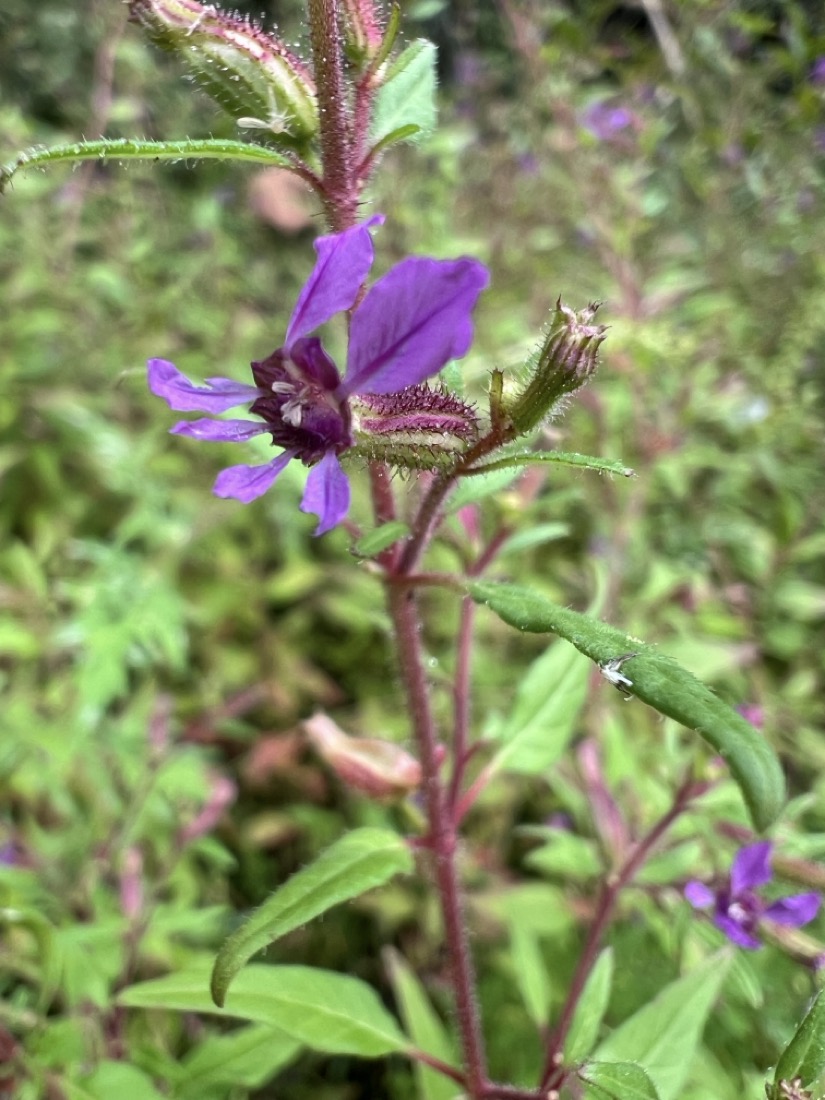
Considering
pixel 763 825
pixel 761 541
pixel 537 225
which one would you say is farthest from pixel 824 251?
pixel 763 825

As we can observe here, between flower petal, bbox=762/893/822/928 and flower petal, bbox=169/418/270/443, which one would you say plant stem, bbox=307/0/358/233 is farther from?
flower petal, bbox=762/893/822/928

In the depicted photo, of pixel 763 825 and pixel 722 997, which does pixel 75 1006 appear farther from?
pixel 763 825

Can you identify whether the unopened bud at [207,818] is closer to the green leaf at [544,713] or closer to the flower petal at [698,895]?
the green leaf at [544,713]

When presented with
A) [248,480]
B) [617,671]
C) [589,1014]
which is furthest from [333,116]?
[589,1014]

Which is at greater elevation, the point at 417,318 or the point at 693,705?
the point at 417,318

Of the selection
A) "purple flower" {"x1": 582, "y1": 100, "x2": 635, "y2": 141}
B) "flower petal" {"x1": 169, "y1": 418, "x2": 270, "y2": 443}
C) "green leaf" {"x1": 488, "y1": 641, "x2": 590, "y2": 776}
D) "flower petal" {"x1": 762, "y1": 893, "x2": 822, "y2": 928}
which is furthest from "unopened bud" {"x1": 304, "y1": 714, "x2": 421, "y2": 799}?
"purple flower" {"x1": 582, "y1": 100, "x2": 635, "y2": 141}

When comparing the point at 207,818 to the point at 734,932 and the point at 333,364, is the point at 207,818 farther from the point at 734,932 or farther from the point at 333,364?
the point at 333,364

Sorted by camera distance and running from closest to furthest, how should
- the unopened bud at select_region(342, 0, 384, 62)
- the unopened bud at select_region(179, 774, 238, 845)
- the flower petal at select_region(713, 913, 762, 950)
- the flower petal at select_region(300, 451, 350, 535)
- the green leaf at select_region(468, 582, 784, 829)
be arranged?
the green leaf at select_region(468, 582, 784, 829), the flower petal at select_region(300, 451, 350, 535), the unopened bud at select_region(342, 0, 384, 62), the flower petal at select_region(713, 913, 762, 950), the unopened bud at select_region(179, 774, 238, 845)

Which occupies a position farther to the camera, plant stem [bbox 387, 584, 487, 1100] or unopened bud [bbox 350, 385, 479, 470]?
plant stem [bbox 387, 584, 487, 1100]
